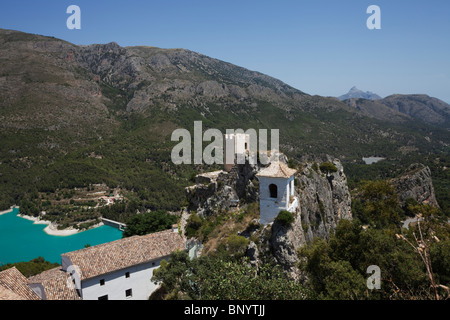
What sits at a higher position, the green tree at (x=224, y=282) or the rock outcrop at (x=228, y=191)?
the rock outcrop at (x=228, y=191)

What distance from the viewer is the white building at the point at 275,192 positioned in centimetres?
1838

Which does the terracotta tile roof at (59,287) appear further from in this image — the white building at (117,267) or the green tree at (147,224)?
the green tree at (147,224)

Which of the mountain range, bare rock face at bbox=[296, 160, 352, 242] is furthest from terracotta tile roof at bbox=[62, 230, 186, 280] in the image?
the mountain range

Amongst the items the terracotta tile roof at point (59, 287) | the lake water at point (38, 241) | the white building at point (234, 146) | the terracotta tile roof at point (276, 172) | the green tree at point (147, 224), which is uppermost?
the white building at point (234, 146)

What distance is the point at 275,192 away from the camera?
18750 millimetres

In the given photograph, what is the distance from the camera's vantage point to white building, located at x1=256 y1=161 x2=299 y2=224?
60.3 feet

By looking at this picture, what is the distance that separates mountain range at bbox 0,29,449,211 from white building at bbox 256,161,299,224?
6734 centimetres

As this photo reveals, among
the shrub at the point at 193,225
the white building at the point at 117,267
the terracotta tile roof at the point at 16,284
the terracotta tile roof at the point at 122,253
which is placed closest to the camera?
the terracotta tile roof at the point at 16,284

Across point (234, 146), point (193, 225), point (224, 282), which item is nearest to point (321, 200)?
point (234, 146)

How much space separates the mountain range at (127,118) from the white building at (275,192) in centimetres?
6734

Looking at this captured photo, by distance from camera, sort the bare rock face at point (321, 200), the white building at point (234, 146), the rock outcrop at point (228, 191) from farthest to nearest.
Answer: the white building at point (234, 146), the rock outcrop at point (228, 191), the bare rock face at point (321, 200)

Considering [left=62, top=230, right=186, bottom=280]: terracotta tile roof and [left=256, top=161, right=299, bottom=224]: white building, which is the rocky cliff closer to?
[left=256, top=161, right=299, bottom=224]: white building

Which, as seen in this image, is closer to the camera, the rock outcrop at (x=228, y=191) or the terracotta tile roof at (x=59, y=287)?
the terracotta tile roof at (x=59, y=287)

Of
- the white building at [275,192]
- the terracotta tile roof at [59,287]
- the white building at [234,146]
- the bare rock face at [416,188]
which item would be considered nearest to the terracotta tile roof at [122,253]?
the terracotta tile roof at [59,287]
